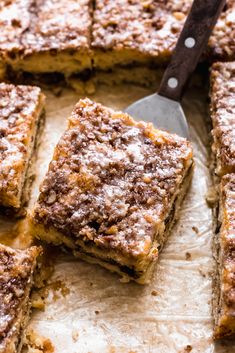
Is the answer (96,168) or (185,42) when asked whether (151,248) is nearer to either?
(96,168)

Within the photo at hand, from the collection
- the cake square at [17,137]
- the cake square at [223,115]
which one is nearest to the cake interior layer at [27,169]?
the cake square at [17,137]

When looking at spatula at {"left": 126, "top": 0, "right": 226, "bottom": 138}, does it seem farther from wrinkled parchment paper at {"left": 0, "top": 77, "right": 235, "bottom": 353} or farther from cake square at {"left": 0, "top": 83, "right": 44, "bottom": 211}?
cake square at {"left": 0, "top": 83, "right": 44, "bottom": 211}

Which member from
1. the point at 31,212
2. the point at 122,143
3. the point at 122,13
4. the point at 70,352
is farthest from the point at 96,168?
the point at 122,13

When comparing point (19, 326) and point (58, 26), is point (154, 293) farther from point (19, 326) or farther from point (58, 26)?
point (58, 26)

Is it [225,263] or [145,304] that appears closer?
[225,263]

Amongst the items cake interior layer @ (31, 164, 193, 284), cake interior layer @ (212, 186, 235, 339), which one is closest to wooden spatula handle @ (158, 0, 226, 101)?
cake interior layer @ (31, 164, 193, 284)

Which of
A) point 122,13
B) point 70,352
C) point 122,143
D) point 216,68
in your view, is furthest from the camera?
point 122,13

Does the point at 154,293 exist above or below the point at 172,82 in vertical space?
below

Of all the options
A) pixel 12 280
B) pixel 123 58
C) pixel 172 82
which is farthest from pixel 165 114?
pixel 12 280
